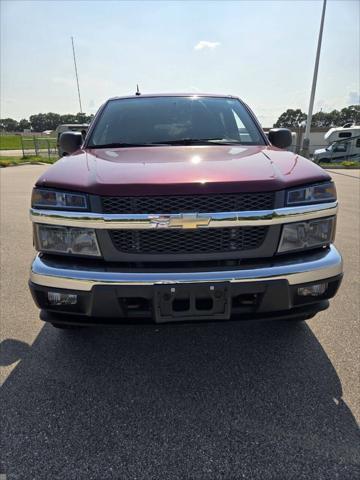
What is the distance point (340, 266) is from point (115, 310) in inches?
51.9

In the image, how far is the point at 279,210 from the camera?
196cm

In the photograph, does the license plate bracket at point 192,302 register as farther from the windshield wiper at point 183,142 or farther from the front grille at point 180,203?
the windshield wiper at point 183,142

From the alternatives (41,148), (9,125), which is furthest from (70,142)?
(9,125)

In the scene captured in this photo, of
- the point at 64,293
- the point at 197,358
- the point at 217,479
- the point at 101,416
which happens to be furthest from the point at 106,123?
the point at 217,479

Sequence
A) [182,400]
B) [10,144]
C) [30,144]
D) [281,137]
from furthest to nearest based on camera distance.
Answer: [10,144] < [30,144] < [281,137] < [182,400]

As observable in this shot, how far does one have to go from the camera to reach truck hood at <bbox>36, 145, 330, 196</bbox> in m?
1.89

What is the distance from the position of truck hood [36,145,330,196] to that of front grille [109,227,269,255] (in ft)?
0.73

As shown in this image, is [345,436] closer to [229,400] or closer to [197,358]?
[229,400]

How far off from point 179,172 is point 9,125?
425ft

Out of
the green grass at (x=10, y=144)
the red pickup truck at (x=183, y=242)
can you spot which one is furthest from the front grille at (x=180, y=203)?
the green grass at (x=10, y=144)

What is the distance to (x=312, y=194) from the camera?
205 cm

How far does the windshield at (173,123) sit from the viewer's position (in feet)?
9.63

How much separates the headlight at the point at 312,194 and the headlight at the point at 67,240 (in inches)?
43.7

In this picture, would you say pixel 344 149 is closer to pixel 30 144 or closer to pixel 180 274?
pixel 180 274
